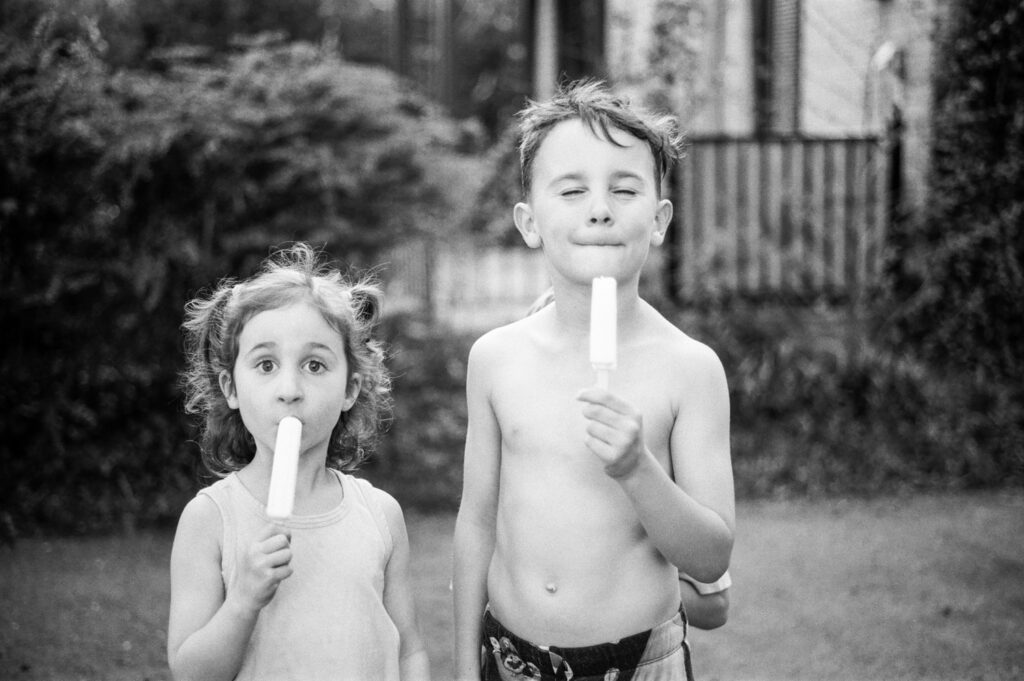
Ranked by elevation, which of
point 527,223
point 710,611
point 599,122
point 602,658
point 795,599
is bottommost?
point 795,599

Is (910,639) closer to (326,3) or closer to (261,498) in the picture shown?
(261,498)

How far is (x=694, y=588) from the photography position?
2752mm

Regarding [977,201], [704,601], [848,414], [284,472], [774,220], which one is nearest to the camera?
[284,472]

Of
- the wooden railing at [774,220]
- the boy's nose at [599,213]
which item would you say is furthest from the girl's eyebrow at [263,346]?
the wooden railing at [774,220]

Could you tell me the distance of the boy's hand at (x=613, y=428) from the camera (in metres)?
1.87

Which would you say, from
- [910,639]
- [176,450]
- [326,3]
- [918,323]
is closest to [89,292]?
[176,450]

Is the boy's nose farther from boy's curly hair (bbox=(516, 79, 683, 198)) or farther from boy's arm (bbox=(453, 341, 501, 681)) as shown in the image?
boy's arm (bbox=(453, 341, 501, 681))

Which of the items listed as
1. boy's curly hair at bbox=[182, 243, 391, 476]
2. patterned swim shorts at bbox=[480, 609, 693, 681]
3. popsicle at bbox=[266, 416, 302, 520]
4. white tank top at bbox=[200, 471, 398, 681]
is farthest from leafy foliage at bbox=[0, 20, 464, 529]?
popsicle at bbox=[266, 416, 302, 520]

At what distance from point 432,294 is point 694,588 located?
6.16m

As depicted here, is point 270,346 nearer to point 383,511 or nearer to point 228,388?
point 228,388

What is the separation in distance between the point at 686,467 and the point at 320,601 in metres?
0.83

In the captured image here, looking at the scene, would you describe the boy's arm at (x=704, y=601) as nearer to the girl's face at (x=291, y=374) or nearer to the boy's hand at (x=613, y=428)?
the boy's hand at (x=613, y=428)

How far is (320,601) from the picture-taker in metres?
2.14

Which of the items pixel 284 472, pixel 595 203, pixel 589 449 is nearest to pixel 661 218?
pixel 595 203
